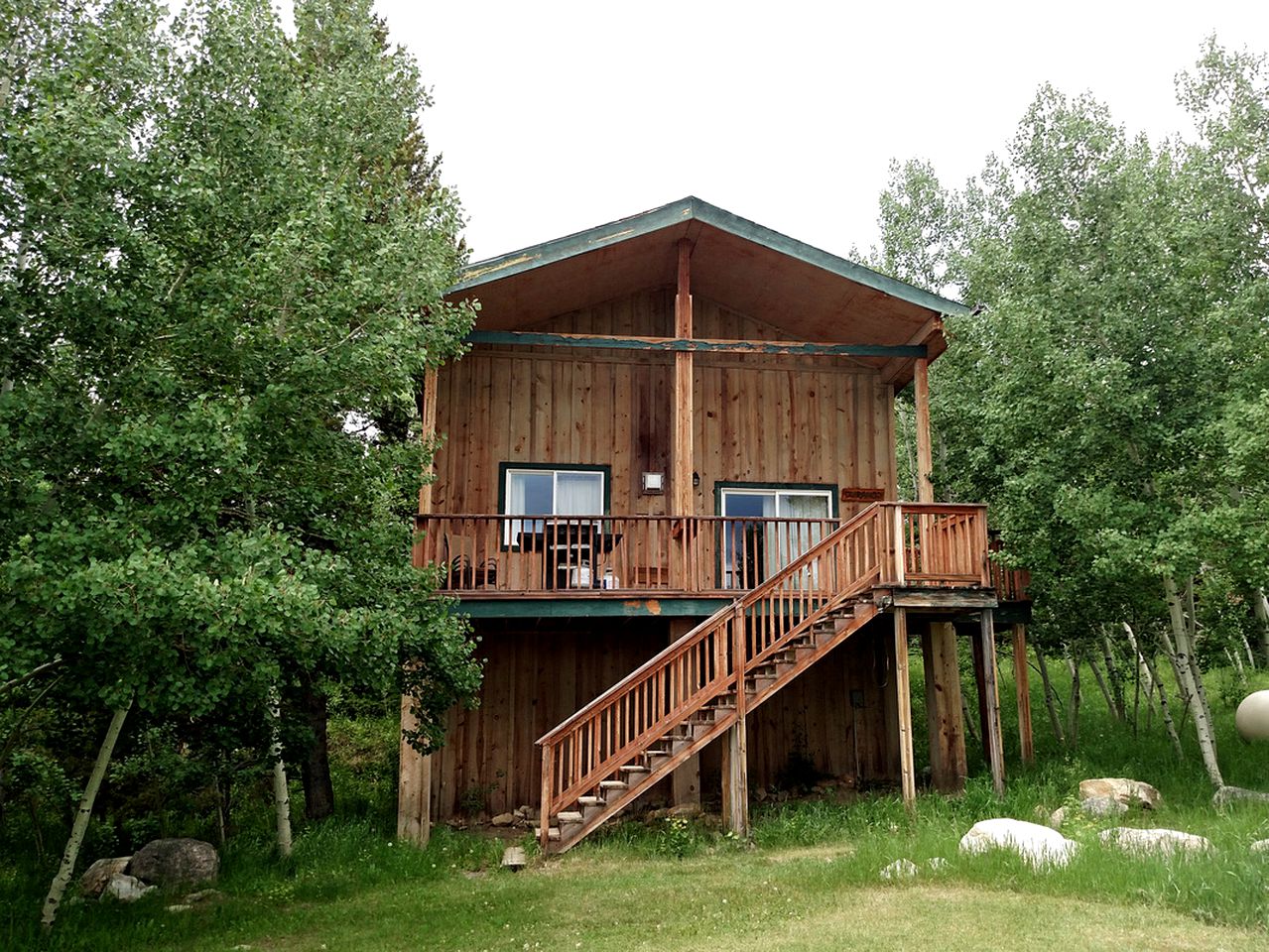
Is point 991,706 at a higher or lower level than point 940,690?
lower

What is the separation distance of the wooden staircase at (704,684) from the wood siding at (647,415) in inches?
116

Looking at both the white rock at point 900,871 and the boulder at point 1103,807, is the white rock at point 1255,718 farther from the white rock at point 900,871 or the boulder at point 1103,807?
the white rock at point 900,871

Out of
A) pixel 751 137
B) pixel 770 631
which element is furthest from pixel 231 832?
pixel 751 137

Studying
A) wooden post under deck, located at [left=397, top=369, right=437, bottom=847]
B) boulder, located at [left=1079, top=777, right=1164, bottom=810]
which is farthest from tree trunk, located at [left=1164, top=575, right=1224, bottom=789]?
wooden post under deck, located at [left=397, top=369, right=437, bottom=847]

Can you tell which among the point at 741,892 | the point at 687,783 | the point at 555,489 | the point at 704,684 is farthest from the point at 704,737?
the point at 555,489

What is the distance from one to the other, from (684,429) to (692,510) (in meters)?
1.16

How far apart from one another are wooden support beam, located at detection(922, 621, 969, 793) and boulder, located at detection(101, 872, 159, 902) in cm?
966

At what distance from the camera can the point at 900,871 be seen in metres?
9.20

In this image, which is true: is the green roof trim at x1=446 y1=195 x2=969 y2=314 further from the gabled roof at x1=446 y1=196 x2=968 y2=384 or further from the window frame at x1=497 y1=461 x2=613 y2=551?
the window frame at x1=497 y1=461 x2=613 y2=551

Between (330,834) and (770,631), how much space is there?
5.80m

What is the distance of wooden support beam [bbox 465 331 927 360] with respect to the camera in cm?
1399

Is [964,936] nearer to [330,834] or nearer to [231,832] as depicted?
[330,834]

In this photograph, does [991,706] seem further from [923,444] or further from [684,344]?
[684,344]

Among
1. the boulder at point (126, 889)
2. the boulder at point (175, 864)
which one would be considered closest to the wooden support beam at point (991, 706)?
the boulder at point (175, 864)
